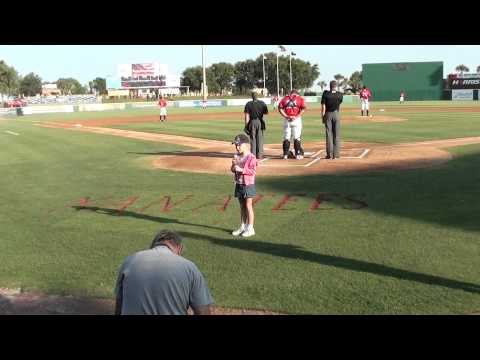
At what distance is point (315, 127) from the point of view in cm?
2720

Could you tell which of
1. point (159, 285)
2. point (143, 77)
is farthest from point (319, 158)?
point (143, 77)

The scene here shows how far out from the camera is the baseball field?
5977 mm

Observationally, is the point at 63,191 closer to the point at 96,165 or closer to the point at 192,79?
the point at 96,165

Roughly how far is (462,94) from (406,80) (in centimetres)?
896

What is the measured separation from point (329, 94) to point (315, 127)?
1264 cm

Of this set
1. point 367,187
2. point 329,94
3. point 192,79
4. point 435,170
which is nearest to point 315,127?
point 329,94

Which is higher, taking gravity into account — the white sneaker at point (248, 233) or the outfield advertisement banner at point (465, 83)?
the outfield advertisement banner at point (465, 83)

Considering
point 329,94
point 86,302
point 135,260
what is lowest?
point 86,302

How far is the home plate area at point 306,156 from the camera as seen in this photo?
579 inches

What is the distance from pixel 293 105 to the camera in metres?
15.0

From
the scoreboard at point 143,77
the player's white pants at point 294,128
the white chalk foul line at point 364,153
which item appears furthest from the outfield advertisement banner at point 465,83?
the player's white pants at point 294,128

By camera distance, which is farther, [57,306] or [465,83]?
[465,83]

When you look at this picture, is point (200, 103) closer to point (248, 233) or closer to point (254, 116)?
point (254, 116)

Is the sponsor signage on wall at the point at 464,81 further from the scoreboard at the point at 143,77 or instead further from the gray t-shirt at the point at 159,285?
the gray t-shirt at the point at 159,285
